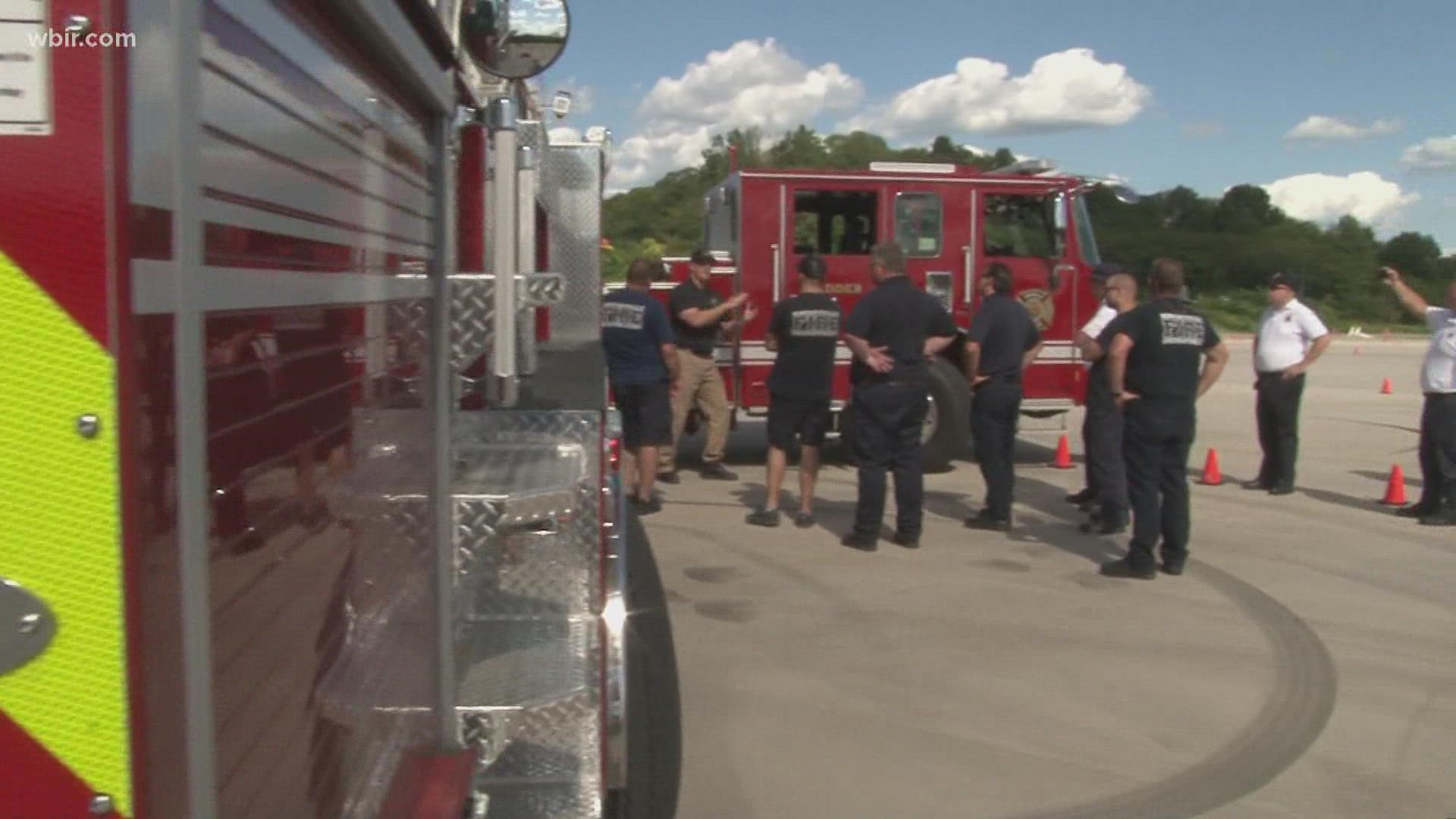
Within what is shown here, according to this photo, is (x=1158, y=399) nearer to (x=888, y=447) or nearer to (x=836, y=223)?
(x=888, y=447)

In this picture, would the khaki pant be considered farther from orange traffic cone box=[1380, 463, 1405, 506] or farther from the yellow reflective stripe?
the yellow reflective stripe

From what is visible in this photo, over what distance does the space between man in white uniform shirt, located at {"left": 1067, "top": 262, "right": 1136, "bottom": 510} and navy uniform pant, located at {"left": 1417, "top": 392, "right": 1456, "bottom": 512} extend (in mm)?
2147

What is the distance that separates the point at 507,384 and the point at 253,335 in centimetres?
127

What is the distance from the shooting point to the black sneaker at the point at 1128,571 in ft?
23.8

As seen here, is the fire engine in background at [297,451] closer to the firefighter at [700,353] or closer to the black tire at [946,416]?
the firefighter at [700,353]

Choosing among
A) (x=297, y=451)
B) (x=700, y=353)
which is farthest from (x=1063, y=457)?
(x=297, y=451)

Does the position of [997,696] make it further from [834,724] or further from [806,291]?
[806,291]

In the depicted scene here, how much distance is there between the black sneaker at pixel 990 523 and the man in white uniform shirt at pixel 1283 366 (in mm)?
2680

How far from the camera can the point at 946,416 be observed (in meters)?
10.8

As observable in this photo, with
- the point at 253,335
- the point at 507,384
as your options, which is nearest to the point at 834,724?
the point at 507,384

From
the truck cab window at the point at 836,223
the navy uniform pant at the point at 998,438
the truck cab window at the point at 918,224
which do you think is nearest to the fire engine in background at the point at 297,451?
the navy uniform pant at the point at 998,438

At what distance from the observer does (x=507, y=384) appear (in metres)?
2.78

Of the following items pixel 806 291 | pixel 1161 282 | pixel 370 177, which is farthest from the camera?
Result: pixel 806 291

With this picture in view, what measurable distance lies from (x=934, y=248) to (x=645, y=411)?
3.41 metres
